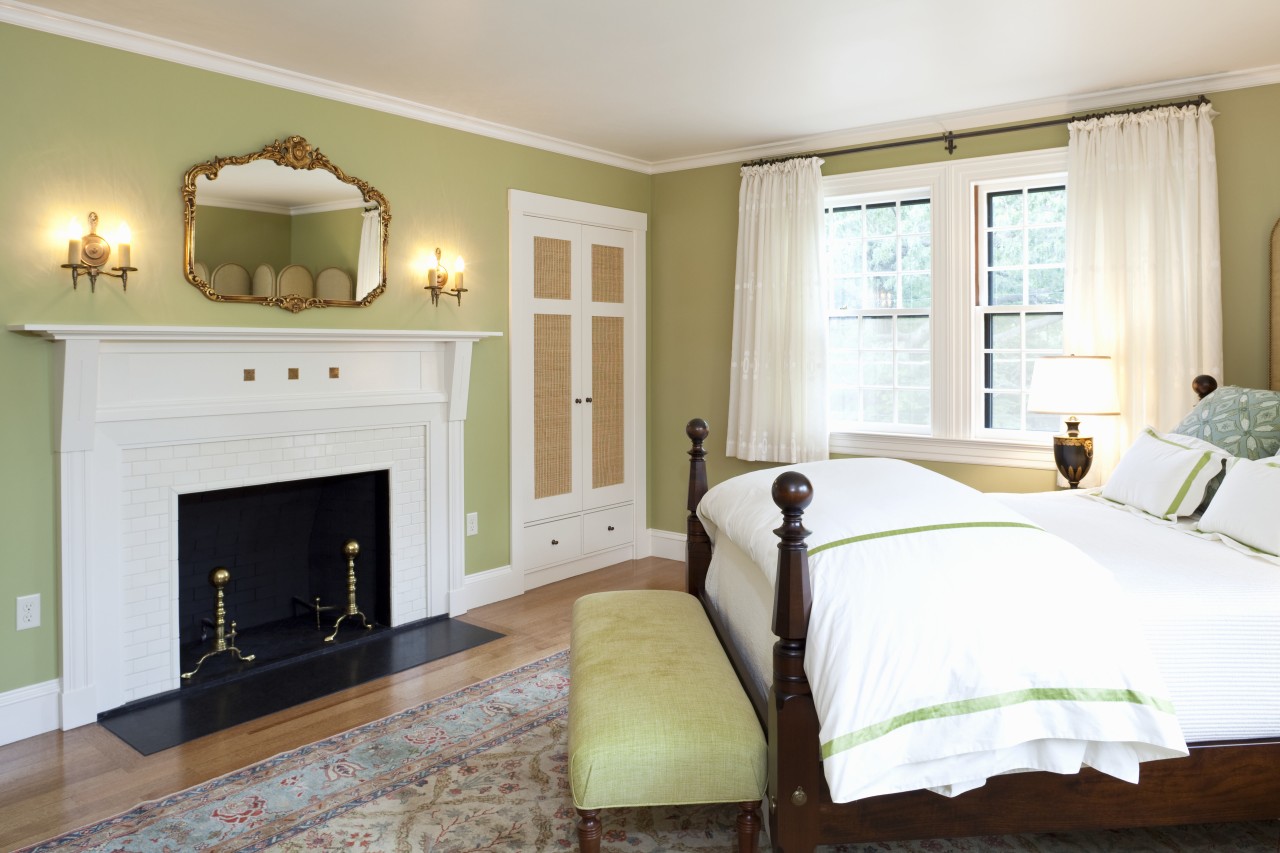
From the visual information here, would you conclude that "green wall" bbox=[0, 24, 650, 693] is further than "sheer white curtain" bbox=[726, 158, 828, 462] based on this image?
No

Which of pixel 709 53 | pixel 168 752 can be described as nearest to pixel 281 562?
pixel 168 752

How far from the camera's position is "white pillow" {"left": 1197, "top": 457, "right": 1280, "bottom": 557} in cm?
252

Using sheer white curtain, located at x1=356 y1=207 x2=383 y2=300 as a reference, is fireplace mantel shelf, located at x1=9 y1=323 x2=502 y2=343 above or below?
below

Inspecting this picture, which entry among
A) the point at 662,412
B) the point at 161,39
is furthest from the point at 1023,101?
the point at 161,39

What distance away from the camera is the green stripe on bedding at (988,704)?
1892 mm

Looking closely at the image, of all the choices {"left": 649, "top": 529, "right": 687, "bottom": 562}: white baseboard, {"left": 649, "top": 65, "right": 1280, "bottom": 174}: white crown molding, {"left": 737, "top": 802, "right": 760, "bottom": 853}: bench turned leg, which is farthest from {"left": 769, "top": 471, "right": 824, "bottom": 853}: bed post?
{"left": 649, "top": 529, "right": 687, "bottom": 562}: white baseboard

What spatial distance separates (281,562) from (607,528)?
6.71 ft

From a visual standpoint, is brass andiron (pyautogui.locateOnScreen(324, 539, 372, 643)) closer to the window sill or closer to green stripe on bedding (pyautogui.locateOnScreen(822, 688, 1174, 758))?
the window sill

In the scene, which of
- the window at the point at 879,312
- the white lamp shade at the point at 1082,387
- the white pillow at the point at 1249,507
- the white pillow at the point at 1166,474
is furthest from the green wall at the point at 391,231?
the white pillow at the point at 1249,507

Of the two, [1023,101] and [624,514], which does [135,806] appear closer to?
[624,514]

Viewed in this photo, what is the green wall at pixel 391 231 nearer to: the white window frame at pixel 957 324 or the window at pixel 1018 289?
the white window frame at pixel 957 324

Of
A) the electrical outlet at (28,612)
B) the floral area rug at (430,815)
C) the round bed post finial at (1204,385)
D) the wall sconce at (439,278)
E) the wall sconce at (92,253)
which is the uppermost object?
the wall sconce at (439,278)

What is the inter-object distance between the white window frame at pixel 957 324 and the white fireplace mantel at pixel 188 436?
2472 millimetres

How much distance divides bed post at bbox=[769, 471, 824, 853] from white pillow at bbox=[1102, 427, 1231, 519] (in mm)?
1726
